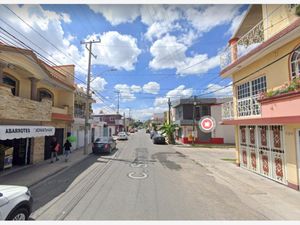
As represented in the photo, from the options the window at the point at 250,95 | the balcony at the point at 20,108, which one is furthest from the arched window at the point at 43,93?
the window at the point at 250,95

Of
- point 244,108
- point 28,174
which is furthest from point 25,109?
point 244,108

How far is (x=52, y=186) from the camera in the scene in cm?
851

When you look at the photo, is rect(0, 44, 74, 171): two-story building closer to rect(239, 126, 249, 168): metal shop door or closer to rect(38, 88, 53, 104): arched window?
rect(38, 88, 53, 104): arched window

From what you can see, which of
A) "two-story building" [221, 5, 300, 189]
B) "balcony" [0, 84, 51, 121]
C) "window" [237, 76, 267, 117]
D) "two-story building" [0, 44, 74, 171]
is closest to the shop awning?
"two-story building" [0, 44, 74, 171]

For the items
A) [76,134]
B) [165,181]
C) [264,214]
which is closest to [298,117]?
[264,214]

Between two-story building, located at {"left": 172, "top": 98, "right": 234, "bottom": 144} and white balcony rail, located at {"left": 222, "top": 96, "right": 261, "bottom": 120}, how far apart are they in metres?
13.7

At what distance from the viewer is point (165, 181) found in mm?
9312

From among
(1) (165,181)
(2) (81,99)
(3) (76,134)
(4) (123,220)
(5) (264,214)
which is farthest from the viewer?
(2) (81,99)

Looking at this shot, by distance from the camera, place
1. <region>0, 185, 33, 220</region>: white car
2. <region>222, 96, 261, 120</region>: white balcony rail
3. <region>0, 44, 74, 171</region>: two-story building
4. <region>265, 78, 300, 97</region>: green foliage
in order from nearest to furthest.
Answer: <region>0, 185, 33, 220</region>: white car → <region>265, 78, 300, 97</region>: green foliage → <region>0, 44, 74, 171</region>: two-story building → <region>222, 96, 261, 120</region>: white balcony rail

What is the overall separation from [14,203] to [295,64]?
10504mm

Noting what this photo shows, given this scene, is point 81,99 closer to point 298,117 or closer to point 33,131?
point 33,131

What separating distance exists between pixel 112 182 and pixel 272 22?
414 inches

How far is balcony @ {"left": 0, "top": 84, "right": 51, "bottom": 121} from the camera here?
30.3 feet

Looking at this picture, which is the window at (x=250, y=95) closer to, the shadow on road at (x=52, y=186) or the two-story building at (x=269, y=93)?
the two-story building at (x=269, y=93)
